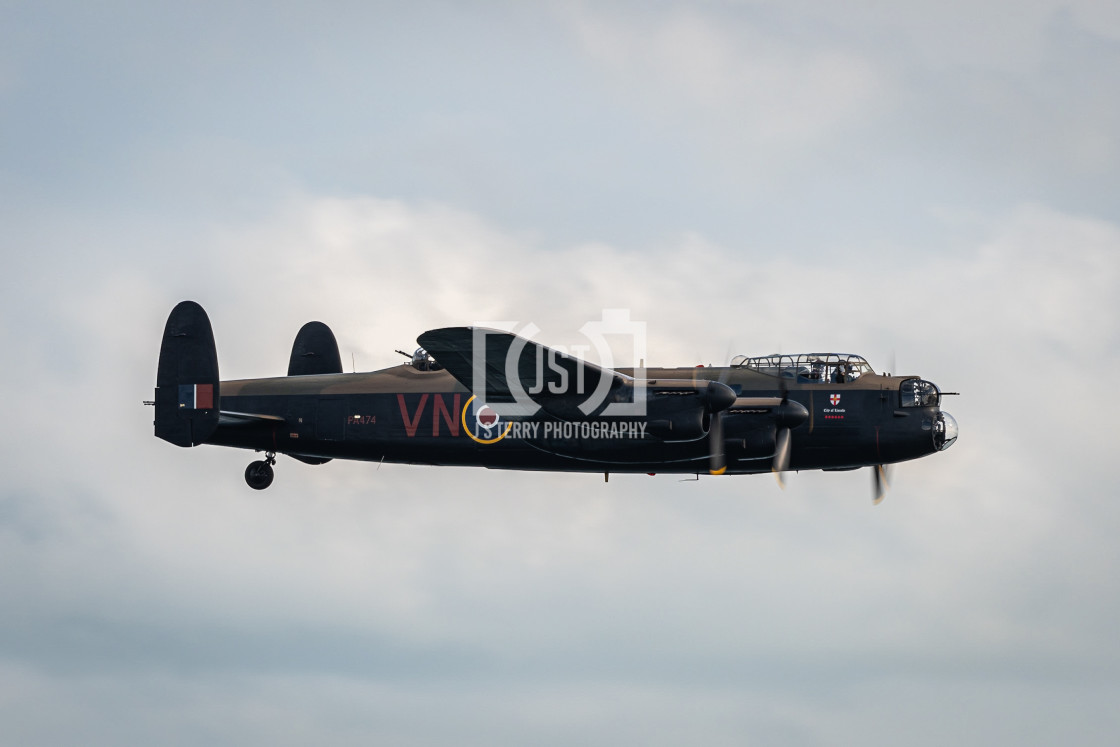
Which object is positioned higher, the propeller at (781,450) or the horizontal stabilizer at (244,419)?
the horizontal stabilizer at (244,419)

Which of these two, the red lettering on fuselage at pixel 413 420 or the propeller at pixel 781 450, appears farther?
the red lettering on fuselage at pixel 413 420

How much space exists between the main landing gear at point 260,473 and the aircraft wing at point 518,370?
7.29m

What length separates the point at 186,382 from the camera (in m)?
31.6

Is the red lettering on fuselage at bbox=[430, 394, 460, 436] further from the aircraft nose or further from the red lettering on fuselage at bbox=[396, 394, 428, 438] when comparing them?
the aircraft nose

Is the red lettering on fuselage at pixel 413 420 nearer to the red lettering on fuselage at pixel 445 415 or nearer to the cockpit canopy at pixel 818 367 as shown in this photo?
the red lettering on fuselage at pixel 445 415

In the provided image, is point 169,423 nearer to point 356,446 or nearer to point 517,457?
point 356,446

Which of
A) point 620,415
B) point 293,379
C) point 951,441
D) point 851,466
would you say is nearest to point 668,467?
point 620,415

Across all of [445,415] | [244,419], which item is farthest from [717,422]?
[244,419]

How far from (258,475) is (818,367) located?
561 inches

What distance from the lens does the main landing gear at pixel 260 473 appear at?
34406 mm

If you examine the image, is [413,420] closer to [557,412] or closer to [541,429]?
[541,429]

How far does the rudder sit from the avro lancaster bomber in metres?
0.03

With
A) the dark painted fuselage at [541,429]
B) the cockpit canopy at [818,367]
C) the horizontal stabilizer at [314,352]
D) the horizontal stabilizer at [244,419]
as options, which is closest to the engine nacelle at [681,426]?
the dark painted fuselage at [541,429]

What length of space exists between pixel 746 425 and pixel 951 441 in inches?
185
